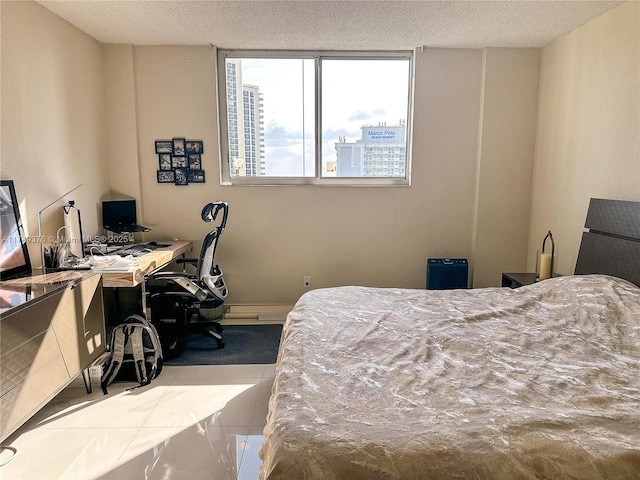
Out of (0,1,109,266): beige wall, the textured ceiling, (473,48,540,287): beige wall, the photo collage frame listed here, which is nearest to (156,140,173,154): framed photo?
the photo collage frame

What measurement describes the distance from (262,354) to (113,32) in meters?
2.94

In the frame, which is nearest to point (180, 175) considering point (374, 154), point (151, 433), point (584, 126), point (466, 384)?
point (374, 154)

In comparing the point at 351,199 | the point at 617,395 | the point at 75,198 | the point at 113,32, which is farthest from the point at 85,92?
the point at 617,395

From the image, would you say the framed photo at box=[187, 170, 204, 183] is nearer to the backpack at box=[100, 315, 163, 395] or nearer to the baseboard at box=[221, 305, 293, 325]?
the baseboard at box=[221, 305, 293, 325]

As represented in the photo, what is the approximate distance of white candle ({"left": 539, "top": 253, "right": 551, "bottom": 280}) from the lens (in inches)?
129

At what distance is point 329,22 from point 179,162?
6.17ft

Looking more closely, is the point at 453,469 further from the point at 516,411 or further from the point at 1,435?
the point at 1,435

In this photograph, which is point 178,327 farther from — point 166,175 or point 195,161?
point 195,161

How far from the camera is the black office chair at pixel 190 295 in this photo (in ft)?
10.8

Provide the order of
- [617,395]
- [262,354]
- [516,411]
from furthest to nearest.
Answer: [262,354], [617,395], [516,411]

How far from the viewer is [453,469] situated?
1171mm

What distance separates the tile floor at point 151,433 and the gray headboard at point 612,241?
94.9 inches

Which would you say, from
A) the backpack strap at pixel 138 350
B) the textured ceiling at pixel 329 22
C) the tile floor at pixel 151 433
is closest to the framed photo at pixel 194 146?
the textured ceiling at pixel 329 22

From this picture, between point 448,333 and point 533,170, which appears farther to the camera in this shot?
point 533,170
